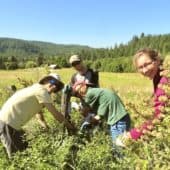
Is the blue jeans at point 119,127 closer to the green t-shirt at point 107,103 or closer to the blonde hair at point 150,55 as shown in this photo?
the green t-shirt at point 107,103

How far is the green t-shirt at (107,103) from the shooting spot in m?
5.95

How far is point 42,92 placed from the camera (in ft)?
18.0

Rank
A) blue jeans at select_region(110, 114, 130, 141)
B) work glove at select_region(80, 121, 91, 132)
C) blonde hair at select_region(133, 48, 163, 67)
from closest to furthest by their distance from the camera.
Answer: blonde hair at select_region(133, 48, 163, 67) → blue jeans at select_region(110, 114, 130, 141) → work glove at select_region(80, 121, 91, 132)

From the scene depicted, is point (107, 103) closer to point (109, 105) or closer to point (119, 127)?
point (109, 105)

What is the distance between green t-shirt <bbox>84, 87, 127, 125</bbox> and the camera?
5945 mm

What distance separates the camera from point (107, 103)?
19.6 ft

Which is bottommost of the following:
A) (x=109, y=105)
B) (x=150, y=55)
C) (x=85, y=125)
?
(x=85, y=125)

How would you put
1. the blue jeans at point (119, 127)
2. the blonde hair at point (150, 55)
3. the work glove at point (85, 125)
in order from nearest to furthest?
1. the blonde hair at point (150, 55)
2. the blue jeans at point (119, 127)
3. the work glove at point (85, 125)

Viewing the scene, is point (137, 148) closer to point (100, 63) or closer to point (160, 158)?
point (160, 158)

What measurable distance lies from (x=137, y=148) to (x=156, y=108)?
43cm

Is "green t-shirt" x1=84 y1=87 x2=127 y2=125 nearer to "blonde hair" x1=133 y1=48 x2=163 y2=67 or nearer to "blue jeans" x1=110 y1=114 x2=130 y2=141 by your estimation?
"blue jeans" x1=110 y1=114 x2=130 y2=141

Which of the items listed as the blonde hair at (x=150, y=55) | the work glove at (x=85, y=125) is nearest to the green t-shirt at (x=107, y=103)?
the work glove at (x=85, y=125)

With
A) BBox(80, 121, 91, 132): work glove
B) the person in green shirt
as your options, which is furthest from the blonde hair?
BBox(80, 121, 91, 132): work glove

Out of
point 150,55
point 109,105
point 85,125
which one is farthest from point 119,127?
point 150,55
